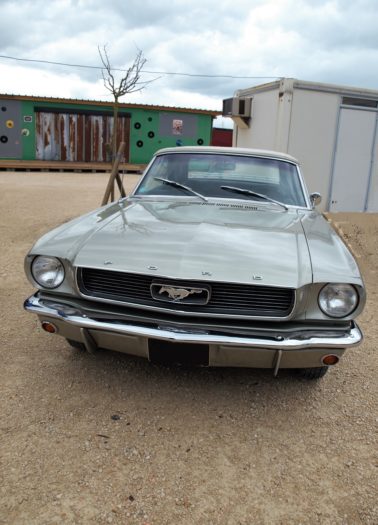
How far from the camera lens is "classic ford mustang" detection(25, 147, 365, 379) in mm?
2391

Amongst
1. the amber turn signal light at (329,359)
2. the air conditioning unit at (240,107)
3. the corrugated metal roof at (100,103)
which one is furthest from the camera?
the corrugated metal roof at (100,103)

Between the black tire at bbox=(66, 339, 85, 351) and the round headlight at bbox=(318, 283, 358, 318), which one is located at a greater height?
the round headlight at bbox=(318, 283, 358, 318)

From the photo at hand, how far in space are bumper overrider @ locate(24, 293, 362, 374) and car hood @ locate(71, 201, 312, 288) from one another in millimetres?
299

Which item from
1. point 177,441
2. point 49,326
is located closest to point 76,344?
point 49,326

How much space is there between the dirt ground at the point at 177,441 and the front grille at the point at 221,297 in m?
0.69

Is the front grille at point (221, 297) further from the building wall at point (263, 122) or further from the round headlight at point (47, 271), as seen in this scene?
the building wall at point (263, 122)

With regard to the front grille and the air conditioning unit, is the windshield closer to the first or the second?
the front grille

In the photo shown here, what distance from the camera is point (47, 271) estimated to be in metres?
2.68

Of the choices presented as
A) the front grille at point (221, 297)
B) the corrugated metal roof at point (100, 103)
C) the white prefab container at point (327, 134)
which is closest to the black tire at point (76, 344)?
the front grille at point (221, 297)

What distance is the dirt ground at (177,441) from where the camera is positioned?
6.61 feet

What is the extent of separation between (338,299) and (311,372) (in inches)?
30.0

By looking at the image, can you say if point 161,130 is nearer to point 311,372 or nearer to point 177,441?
point 311,372

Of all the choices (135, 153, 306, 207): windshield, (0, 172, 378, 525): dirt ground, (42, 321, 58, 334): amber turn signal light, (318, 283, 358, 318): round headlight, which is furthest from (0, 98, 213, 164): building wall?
(318, 283, 358, 318): round headlight

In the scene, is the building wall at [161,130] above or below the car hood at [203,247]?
above
